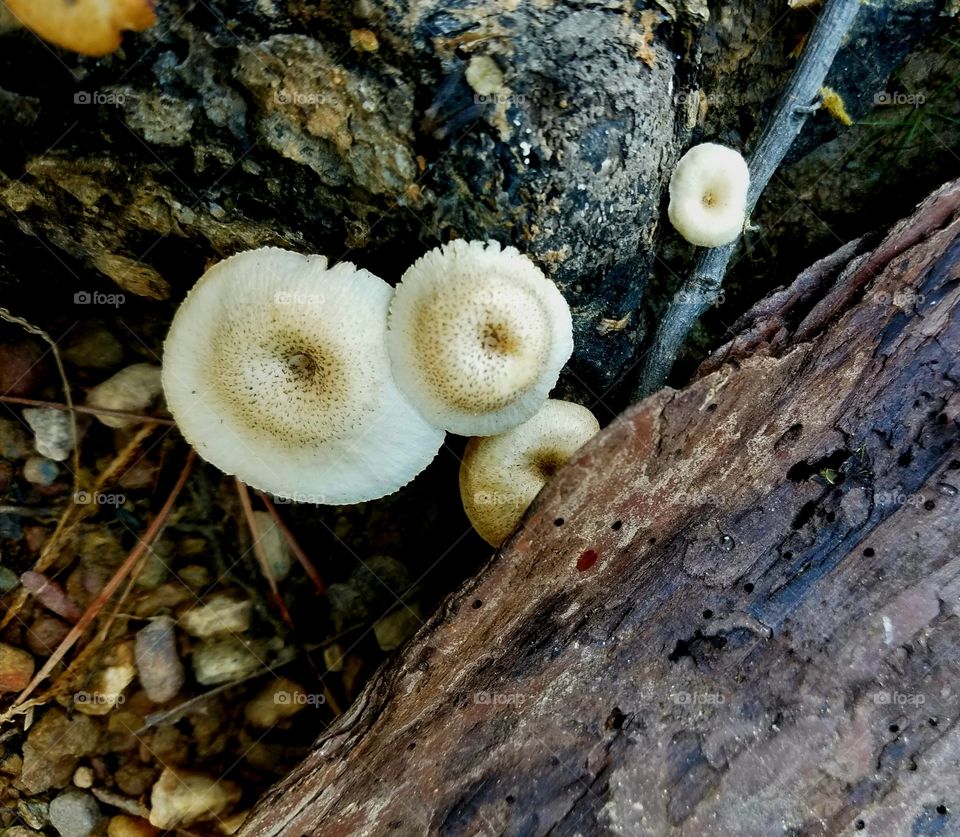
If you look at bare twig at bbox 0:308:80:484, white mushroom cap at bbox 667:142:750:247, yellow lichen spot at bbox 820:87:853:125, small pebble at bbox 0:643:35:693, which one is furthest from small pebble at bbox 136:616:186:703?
yellow lichen spot at bbox 820:87:853:125

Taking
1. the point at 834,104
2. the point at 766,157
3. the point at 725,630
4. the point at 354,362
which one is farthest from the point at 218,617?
the point at 834,104

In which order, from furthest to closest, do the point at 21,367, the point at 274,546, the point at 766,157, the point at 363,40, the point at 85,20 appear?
the point at 274,546, the point at 21,367, the point at 766,157, the point at 363,40, the point at 85,20

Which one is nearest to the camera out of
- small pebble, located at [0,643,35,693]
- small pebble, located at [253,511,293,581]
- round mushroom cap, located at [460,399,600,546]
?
round mushroom cap, located at [460,399,600,546]

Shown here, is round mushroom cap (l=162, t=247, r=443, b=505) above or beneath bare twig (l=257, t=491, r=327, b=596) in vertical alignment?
above

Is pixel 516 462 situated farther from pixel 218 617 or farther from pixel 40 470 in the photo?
pixel 40 470

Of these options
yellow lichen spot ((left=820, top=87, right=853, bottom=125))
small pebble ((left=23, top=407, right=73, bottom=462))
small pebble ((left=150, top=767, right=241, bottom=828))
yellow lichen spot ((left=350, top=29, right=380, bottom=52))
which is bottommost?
small pebble ((left=150, top=767, right=241, bottom=828))

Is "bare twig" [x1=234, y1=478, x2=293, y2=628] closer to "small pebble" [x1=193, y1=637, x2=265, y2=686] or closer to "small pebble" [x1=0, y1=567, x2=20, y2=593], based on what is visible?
"small pebble" [x1=193, y1=637, x2=265, y2=686]
